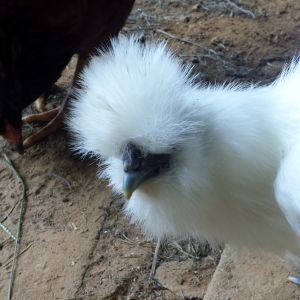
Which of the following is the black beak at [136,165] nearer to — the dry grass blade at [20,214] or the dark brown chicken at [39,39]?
the dry grass blade at [20,214]

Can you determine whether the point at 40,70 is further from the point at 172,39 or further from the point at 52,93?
the point at 172,39

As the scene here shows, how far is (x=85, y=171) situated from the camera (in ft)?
10.0

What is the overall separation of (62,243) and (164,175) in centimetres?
104

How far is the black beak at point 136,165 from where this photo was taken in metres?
1.80

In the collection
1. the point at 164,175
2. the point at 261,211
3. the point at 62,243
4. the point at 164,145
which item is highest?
the point at 164,145

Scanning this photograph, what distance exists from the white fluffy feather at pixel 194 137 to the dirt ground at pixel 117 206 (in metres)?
0.63

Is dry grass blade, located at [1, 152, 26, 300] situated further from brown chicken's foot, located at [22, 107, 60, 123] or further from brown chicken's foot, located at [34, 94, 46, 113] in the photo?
brown chicken's foot, located at [34, 94, 46, 113]

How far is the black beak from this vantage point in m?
1.80

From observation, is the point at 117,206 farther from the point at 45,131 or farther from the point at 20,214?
the point at 45,131

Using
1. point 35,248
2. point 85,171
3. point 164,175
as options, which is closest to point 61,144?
point 85,171

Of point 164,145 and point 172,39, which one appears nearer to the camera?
point 164,145

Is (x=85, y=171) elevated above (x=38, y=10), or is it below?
below

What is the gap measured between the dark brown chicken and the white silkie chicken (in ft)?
2.90

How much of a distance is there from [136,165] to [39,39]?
48.0 inches
